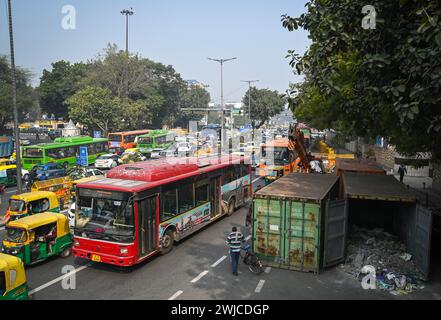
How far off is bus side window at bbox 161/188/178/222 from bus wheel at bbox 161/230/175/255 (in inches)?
22.9

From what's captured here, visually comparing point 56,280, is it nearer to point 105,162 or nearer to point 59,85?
point 105,162

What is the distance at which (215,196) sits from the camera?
16.9 m

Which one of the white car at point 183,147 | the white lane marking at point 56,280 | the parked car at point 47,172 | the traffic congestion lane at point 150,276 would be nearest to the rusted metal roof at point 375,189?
the traffic congestion lane at point 150,276

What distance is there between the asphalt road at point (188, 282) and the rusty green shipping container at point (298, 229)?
42 cm

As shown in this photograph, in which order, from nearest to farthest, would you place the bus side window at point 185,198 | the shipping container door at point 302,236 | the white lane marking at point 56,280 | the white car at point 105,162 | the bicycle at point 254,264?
the white lane marking at point 56,280 → the shipping container door at point 302,236 → the bicycle at point 254,264 → the bus side window at point 185,198 → the white car at point 105,162

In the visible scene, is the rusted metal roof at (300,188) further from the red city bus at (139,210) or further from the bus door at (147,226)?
the bus door at (147,226)

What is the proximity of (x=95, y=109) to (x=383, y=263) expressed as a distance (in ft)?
157

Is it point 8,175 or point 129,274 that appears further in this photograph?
point 8,175

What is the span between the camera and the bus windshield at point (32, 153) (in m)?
30.8

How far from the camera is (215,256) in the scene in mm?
13320

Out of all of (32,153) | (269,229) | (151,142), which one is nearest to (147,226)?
(269,229)

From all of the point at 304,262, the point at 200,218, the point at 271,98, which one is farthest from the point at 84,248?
the point at 271,98

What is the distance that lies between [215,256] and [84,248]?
13.7 ft

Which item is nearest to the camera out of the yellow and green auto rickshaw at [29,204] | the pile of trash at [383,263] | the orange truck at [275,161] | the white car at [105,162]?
the pile of trash at [383,263]
